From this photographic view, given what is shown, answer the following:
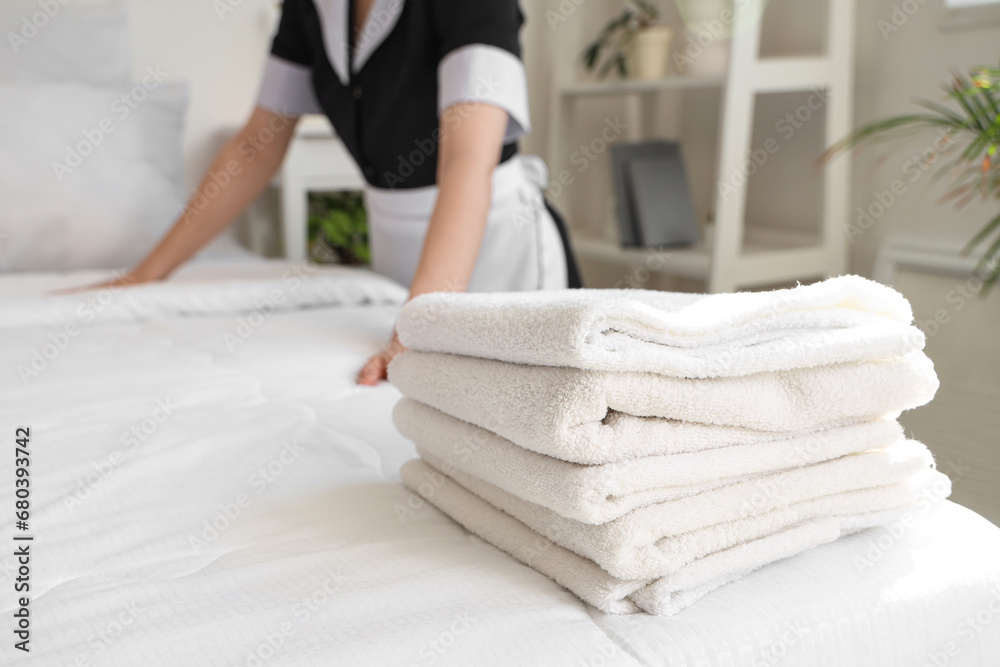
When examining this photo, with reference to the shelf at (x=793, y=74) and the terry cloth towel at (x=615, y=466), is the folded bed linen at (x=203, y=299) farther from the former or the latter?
the shelf at (x=793, y=74)

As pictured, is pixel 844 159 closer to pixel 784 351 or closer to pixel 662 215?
pixel 662 215

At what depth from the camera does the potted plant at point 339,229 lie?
2467 millimetres

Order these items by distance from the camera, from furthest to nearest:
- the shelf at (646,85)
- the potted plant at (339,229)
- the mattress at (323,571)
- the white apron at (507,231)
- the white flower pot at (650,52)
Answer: the potted plant at (339,229)
the white flower pot at (650,52)
the shelf at (646,85)
the white apron at (507,231)
the mattress at (323,571)

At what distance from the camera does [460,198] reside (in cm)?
108

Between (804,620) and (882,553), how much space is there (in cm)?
10

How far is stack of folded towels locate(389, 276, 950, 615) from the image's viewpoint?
17.5 inches

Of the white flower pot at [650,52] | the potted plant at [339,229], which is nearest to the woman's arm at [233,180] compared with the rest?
the potted plant at [339,229]

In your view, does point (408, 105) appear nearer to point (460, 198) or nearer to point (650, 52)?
point (460, 198)

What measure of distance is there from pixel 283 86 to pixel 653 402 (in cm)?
123

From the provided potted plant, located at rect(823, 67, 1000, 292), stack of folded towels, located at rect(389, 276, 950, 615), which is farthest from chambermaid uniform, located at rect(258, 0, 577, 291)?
stack of folded towels, located at rect(389, 276, 950, 615)

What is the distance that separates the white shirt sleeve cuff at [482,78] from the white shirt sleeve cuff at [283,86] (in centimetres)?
42

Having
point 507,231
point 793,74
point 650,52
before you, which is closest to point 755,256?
point 793,74

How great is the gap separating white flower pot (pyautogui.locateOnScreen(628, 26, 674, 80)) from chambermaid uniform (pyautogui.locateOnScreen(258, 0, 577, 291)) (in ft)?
3.14

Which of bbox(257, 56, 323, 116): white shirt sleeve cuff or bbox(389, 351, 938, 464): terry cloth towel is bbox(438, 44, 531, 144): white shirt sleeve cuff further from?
bbox(389, 351, 938, 464): terry cloth towel
